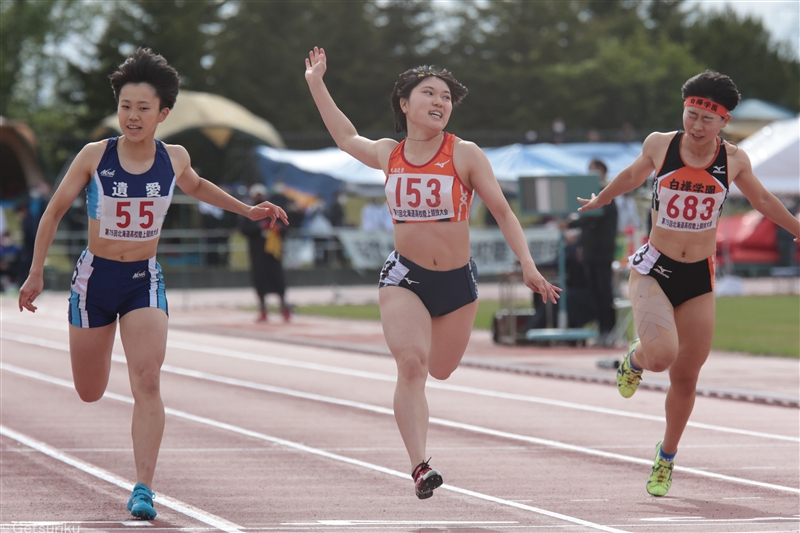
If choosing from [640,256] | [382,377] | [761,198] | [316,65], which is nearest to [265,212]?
[316,65]

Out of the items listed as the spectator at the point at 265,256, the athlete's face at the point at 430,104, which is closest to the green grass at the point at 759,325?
the spectator at the point at 265,256

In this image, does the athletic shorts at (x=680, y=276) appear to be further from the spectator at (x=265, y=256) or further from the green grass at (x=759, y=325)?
the spectator at (x=265, y=256)

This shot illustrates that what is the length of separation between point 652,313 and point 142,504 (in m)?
2.95

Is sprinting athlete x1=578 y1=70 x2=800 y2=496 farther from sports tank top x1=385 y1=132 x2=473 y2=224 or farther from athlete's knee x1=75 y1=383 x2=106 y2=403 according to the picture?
athlete's knee x1=75 y1=383 x2=106 y2=403

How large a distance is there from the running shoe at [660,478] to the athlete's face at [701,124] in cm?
181

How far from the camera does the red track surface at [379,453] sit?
22.4ft

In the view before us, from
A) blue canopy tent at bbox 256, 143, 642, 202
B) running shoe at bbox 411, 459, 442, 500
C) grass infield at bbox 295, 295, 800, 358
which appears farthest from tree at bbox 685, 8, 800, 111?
running shoe at bbox 411, 459, 442, 500

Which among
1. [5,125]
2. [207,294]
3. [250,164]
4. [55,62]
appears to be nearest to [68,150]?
[5,125]

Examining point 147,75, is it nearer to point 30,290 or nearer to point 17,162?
point 30,290

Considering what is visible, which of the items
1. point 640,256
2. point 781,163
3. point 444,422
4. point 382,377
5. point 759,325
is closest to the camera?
point 640,256

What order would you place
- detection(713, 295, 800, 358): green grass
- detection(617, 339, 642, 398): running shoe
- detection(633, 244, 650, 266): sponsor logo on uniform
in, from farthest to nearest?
detection(713, 295, 800, 358): green grass < detection(617, 339, 642, 398): running shoe < detection(633, 244, 650, 266): sponsor logo on uniform

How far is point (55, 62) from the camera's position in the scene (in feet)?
230

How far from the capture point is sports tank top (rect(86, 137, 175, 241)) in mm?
→ 6859

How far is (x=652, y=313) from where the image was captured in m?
7.46
